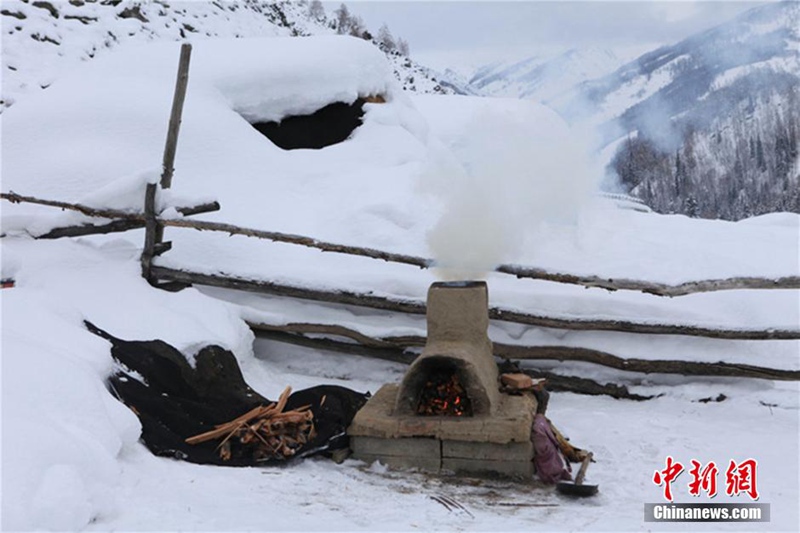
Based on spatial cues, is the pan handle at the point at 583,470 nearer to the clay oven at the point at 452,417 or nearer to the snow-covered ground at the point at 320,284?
the snow-covered ground at the point at 320,284

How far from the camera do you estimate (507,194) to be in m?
7.66

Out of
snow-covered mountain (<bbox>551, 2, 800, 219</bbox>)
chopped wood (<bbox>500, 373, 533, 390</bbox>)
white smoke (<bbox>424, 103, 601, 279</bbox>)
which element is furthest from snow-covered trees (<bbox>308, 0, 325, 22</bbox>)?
chopped wood (<bbox>500, 373, 533, 390</bbox>)

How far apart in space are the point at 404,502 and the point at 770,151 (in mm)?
33411

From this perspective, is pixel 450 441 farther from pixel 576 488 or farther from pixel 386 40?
pixel 386 40

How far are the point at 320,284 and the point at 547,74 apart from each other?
335cm

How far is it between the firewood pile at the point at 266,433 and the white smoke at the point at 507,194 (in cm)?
207

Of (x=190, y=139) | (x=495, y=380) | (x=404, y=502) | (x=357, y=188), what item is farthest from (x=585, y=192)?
(x=404, y=502)

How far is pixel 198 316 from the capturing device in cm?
661

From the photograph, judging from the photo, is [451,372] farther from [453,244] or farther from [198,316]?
[198,316]

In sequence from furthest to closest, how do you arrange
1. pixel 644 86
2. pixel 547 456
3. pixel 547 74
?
pixel 644 86, pixel 547 74, pixel 547 456

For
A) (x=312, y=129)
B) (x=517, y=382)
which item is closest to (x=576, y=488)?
(x=517, y=382)

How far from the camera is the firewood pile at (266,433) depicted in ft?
16.7

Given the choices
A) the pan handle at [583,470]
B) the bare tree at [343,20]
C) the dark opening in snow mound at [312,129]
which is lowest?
the pan handle at [583,470]

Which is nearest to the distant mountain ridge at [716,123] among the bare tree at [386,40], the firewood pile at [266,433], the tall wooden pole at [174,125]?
the bare tree at [386,40]
